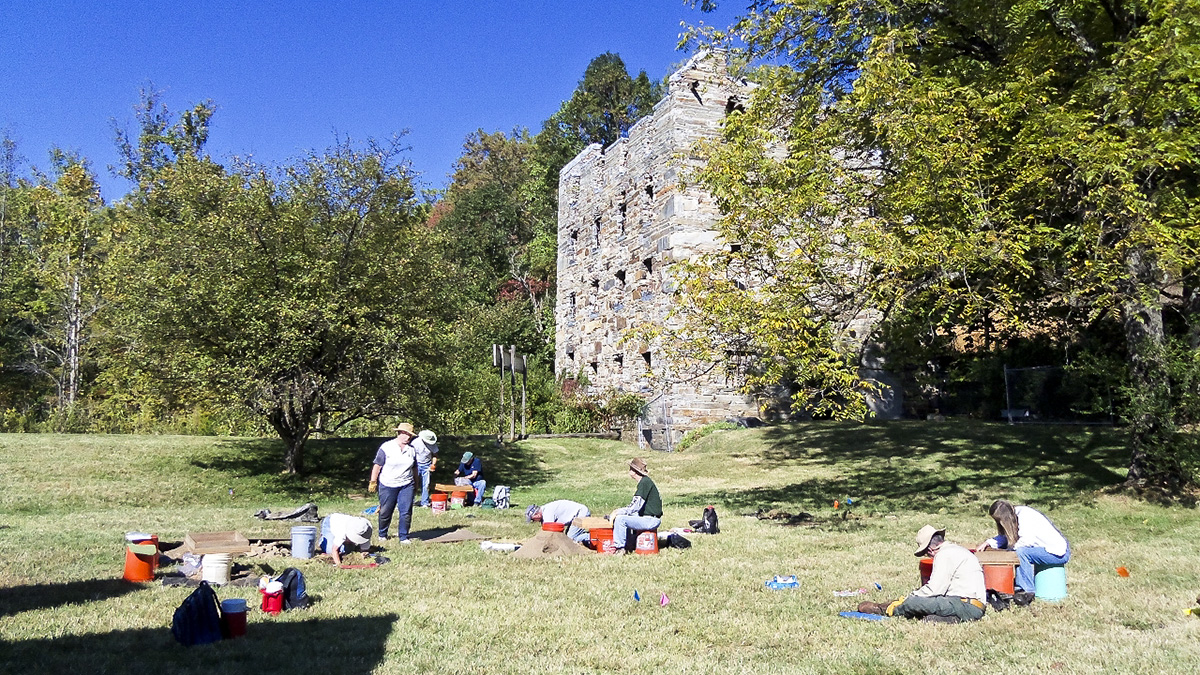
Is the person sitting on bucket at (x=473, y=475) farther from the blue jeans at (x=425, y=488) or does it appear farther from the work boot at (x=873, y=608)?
the work boot at (x=873, y=608)

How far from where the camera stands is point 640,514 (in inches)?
434

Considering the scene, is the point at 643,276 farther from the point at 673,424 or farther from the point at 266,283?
the point at 266,283

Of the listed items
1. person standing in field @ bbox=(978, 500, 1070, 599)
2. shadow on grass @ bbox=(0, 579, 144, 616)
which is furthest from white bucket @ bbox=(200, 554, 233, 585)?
person standing in field @ bbox=(978, 500, 1070, 599)

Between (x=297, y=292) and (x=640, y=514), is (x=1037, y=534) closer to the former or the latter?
(x=640, y=514)

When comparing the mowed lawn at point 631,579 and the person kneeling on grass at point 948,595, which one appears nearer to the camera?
the mowed lawn at point 631,579

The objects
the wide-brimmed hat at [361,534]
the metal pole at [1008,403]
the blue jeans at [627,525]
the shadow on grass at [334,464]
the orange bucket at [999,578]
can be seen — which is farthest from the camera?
the metal pole at [1008,403]

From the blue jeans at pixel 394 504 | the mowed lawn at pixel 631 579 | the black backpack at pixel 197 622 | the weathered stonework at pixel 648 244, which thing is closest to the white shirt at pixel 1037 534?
the mowed lawn at pixel 631 579

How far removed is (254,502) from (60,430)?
1136 cm

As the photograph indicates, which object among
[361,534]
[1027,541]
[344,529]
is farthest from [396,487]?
[1027,541]

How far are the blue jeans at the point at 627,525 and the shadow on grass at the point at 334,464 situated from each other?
27.4 feet

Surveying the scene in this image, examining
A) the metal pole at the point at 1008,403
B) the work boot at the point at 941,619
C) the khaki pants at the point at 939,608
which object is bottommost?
the work boot at the point at 941,619

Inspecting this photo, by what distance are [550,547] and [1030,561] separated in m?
5.31

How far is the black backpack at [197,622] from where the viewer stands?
619cm

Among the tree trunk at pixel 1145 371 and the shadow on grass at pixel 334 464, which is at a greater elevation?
the tree trunk at pixel 1145 371
